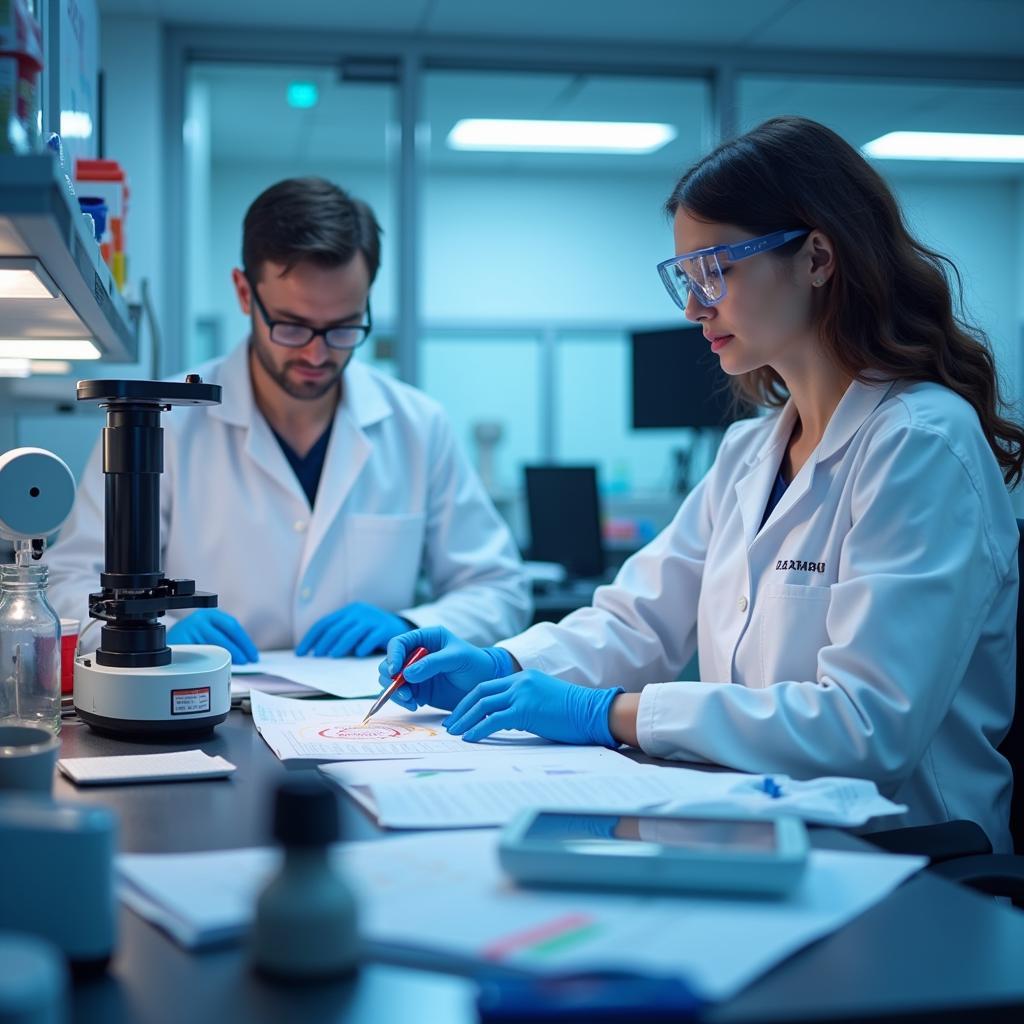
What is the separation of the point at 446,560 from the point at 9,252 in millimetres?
1302

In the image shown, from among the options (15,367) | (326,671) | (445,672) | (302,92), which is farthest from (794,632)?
(302,92)

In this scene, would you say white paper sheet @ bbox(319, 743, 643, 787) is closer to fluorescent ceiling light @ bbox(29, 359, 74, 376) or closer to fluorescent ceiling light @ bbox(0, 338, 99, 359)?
fluorescent ceiling light @ bbox(0, 338, 99, 359)

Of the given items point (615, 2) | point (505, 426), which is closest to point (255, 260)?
point (615, 2)

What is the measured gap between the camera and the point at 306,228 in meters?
1.97

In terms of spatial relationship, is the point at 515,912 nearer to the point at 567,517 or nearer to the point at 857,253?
the point at 857,253

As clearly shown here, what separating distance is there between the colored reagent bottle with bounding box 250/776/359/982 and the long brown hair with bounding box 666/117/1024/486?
101 cm

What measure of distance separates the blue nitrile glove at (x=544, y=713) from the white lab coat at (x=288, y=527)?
28.3 inches

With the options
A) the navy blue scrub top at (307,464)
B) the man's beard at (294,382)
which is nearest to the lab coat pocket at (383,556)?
the navy blue scrub top at (307,464)

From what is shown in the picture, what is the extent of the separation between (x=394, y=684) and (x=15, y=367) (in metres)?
1.21

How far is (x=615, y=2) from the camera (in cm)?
356

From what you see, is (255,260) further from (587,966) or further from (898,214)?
(587,966)

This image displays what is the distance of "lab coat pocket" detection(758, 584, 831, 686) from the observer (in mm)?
1289

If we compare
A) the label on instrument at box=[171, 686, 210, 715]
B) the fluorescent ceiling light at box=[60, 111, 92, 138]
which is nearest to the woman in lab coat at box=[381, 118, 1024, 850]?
the label on instrument at box=[171, 686, 210, 715]

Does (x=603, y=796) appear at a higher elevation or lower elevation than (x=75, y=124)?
lower
